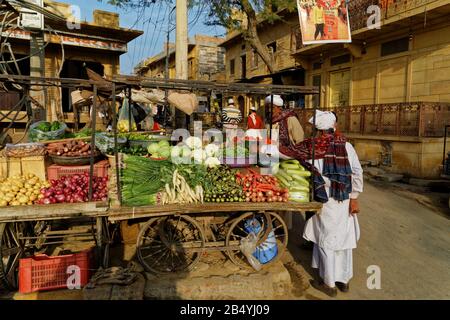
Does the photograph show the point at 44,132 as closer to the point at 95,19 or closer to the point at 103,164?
the point at 103,164

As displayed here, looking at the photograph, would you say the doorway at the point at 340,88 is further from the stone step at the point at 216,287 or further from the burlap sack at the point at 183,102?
the stone step at the point at 216,287

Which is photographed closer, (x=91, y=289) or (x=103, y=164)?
(x=91, y=289)

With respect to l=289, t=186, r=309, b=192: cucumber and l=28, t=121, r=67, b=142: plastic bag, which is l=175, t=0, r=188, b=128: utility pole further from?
l=289, t=186, r=309, b=192: cucumber

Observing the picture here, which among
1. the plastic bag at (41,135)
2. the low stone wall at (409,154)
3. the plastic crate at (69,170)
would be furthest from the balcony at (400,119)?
the plastic bag at (41,135)

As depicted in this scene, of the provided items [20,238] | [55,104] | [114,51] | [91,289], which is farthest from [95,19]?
[91,289]

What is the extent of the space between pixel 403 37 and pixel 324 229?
1076cm

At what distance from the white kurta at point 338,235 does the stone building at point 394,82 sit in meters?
4.30

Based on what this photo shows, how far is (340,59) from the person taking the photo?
1463 centimetres

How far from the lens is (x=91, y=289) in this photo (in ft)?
10.8

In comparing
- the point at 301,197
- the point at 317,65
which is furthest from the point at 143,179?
the point at 317,65

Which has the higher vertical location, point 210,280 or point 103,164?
point 103,164

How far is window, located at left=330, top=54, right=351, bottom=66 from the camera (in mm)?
14188

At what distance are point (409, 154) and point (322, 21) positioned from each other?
15.6 feet

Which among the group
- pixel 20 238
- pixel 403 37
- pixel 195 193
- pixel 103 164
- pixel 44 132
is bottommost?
pixel 20 238
